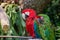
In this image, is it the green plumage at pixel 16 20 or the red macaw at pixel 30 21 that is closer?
the green plumage at pixel 16 20

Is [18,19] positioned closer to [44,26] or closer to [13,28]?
[13,28]

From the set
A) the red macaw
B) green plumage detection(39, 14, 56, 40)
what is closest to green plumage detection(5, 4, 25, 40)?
the red macaw

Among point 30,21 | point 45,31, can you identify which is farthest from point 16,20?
point 45,31

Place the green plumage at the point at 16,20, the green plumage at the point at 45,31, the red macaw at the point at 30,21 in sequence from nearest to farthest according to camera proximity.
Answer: the green plumage at the point at 16,20 < the red macaw at the point at 30,21 < the green plumage at the point at 45,31

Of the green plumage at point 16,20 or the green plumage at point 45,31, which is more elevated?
the green plumage at point 16,20

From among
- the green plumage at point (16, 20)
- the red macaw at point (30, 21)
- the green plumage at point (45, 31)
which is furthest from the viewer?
the green plumage at point (45, 31)

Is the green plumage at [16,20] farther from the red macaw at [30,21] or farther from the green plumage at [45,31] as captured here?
the green plumage at [45,31]

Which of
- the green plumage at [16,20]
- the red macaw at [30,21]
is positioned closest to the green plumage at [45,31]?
the red macaw at [30,21]

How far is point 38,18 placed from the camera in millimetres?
3348

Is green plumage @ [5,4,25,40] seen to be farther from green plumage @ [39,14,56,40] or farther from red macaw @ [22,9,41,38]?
green plumage @ [39,14,56,40]

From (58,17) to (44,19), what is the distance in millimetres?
1307

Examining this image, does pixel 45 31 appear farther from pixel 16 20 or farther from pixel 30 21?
pixel 16 20

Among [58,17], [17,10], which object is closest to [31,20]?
[17,10]

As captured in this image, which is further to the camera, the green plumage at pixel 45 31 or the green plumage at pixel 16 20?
the green plumage at pixel 45 31
